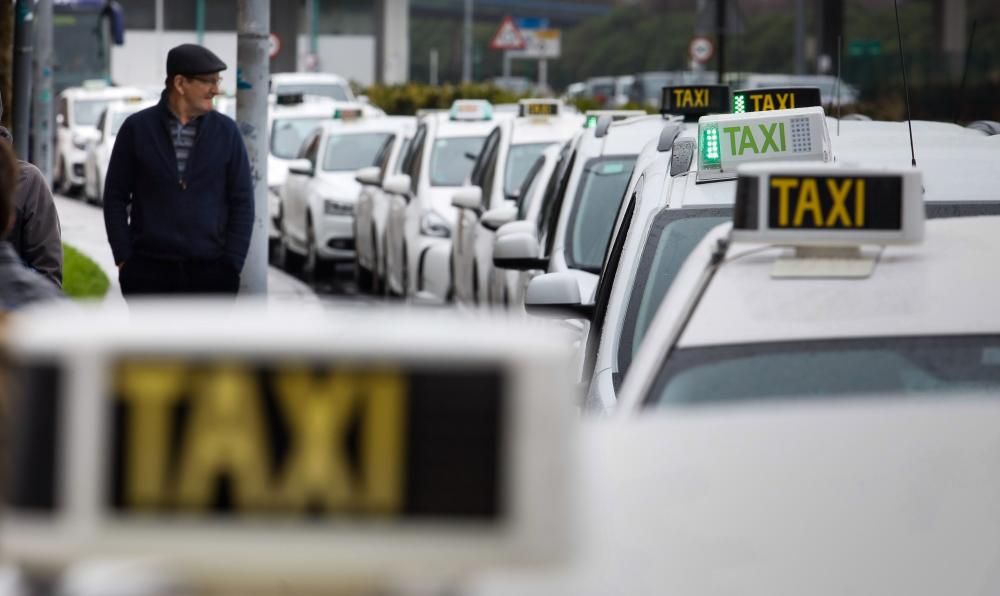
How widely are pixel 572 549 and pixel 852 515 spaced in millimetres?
824

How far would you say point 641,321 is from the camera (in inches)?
251

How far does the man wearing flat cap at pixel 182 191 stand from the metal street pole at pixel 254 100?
3340mm

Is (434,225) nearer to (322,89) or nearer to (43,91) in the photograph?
(43,91)

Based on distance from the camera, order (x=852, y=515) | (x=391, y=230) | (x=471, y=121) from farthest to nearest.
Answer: (x=471, y=121), (x=391, y=230), (x=852, y=515)

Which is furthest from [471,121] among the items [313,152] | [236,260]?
[236,260]

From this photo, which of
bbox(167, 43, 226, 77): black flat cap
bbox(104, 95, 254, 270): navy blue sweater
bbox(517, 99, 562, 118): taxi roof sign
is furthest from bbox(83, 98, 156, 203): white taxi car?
bbox(104, 95, 254, 270): navy blue sweater

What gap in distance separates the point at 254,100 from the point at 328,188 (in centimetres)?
878

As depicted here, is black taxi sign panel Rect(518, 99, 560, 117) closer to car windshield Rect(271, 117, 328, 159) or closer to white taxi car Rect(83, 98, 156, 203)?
car windshield Rect(271, 117, 328, 159)

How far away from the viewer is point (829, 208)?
394cm

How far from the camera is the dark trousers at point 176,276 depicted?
27.1ft

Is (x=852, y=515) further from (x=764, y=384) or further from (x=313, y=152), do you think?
(x=313, y=152)

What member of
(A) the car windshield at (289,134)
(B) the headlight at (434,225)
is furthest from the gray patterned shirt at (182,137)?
(A) the car windshield at (289,134)

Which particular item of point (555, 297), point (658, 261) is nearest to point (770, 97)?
point (555, 297)

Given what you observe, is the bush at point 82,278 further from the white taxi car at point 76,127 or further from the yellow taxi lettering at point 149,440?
the white taxi car at point 76,127
